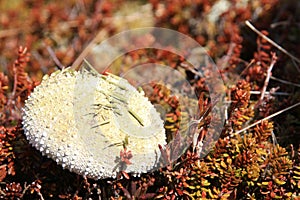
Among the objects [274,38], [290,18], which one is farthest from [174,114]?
[290,18]

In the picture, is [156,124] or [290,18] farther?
[290,18]

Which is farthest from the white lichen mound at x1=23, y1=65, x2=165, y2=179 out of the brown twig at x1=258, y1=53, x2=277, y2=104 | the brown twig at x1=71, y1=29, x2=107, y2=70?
the brown twig at x1=71, y1=29, x2=107, y2=70

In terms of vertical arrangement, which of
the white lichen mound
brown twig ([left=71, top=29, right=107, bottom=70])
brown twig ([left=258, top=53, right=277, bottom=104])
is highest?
brown twig ([left=71, top=29, right=107, bottom=70])

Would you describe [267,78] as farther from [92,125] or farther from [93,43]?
[93,43]

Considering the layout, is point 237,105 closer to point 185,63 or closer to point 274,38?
point 185,63

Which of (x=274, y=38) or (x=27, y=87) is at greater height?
(x=274, y=38)

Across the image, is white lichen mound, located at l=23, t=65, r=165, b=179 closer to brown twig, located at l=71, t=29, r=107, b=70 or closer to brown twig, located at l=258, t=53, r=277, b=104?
brown twig, located at l=258, t=53, r=277, b=104

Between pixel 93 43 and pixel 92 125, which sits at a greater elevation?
pixel 93 43

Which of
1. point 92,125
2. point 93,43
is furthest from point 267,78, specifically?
point 93,43

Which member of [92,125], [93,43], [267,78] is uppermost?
[93,43]
